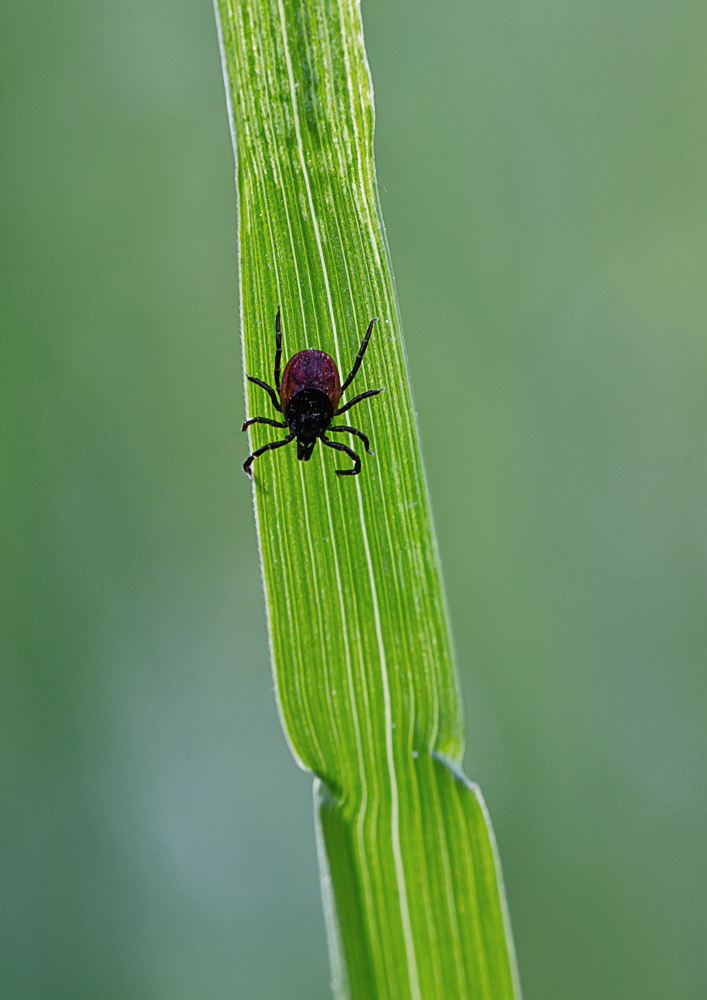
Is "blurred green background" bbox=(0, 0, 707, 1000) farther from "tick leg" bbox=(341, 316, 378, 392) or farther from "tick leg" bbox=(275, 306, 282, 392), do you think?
"tick leg" bbox=(341, 316, 378, 392)

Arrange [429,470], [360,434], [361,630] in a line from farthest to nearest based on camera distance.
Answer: [429,470], [360,434], [361,630]

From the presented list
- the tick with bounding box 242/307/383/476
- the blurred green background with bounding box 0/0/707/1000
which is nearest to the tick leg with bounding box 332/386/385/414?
the tick with bounding box 242/307/383/476

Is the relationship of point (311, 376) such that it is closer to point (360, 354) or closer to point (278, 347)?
point (278, 347)

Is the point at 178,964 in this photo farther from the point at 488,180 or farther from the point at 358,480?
the point at 488,180

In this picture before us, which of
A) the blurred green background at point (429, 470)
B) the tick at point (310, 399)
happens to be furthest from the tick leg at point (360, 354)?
the blurred green background at point (429, 470)

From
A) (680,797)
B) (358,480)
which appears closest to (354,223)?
(358,480)

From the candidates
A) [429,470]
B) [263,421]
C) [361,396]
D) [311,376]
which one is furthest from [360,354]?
[429,470]

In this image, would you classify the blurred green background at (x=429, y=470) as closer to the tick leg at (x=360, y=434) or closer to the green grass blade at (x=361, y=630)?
the tick leg at (x=360, y=434)
